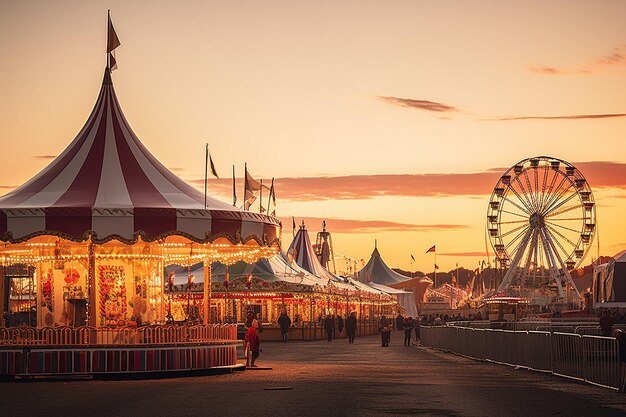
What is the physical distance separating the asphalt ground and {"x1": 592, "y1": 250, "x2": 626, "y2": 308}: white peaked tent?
30.4 feet

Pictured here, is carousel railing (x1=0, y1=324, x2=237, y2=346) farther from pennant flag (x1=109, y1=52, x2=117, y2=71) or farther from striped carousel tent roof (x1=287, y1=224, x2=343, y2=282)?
striped carousel tent roof (x1=287, y1=224, x2=343, y2=282)

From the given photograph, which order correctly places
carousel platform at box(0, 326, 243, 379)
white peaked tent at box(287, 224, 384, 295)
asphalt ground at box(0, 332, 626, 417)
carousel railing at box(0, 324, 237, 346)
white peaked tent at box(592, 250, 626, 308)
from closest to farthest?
asphalt ground at box(0, 332, 626, 417), carousel platform at box(0, 326, 243, 379), carousel railing at box(0, 324, 237, 346), white peaked tent at box(592, 250, 626, 308), white peaked tent at box(287, 224, 384, 295)

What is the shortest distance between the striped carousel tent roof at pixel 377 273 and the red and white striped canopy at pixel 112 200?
111 m

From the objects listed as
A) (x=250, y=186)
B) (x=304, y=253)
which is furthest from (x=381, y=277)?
(x=250, y=186)

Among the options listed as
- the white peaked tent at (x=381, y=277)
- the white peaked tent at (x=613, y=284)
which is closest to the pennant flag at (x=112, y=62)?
the white peaked tent at (x=613, y=284)

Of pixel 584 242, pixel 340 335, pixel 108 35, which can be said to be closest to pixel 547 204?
pixel 584 242

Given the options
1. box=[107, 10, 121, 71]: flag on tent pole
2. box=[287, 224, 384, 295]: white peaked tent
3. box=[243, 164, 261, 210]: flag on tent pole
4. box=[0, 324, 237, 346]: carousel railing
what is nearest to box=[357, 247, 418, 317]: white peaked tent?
box=[287, 224, 384, 295]: white peaked tent

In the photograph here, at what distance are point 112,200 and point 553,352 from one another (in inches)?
426

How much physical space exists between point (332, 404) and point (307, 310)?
6192 cm

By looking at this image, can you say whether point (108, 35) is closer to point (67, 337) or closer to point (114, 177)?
point (114, 177)

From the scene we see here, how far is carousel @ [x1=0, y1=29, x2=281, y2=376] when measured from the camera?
2675 cm

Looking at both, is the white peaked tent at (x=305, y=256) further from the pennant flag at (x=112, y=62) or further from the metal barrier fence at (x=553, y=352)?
the pennant flag at (x=112, y=62)

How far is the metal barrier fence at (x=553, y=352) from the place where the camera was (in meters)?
22.3

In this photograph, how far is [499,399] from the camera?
1978 centimetres
